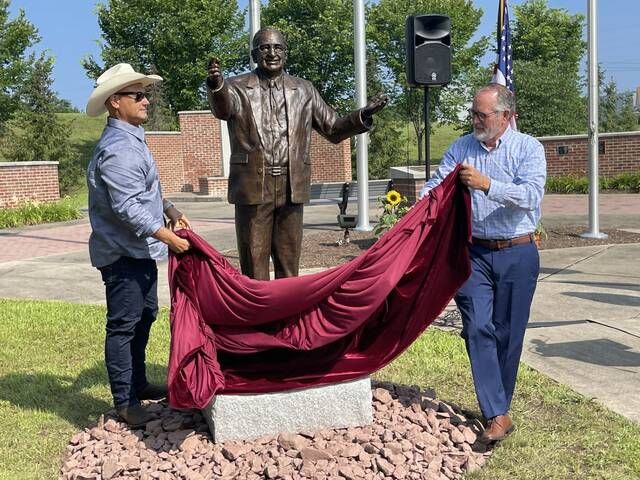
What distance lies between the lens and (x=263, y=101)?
432cm

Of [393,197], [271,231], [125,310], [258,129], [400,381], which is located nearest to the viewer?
[125,310]

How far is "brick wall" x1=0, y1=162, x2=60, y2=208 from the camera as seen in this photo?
20062 mm

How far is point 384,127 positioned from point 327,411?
2933cm

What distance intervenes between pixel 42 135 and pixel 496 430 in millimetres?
26958

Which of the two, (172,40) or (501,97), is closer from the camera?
(501,97)

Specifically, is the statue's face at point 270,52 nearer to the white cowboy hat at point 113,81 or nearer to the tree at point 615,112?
the white cowboy hat at point 113,81

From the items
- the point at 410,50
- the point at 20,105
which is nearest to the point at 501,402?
the point at 410,50

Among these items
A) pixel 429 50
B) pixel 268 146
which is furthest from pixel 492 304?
pixel 429 50

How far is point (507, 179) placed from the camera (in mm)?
3811

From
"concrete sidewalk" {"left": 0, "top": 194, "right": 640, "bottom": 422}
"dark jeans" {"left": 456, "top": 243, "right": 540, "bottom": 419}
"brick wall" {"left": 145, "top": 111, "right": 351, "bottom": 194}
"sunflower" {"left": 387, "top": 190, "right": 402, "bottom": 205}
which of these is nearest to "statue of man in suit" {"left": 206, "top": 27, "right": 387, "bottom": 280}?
"dark jeans" {"left": 456, "top": 243, "right": 540, "bottom": 419}

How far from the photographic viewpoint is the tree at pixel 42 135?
2761 cm

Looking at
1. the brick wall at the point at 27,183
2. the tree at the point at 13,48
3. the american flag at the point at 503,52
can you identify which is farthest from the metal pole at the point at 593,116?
the tree at the point at 13,48

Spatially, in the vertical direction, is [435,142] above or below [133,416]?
above

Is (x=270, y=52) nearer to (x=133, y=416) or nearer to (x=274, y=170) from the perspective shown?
(x=274, y=170)
